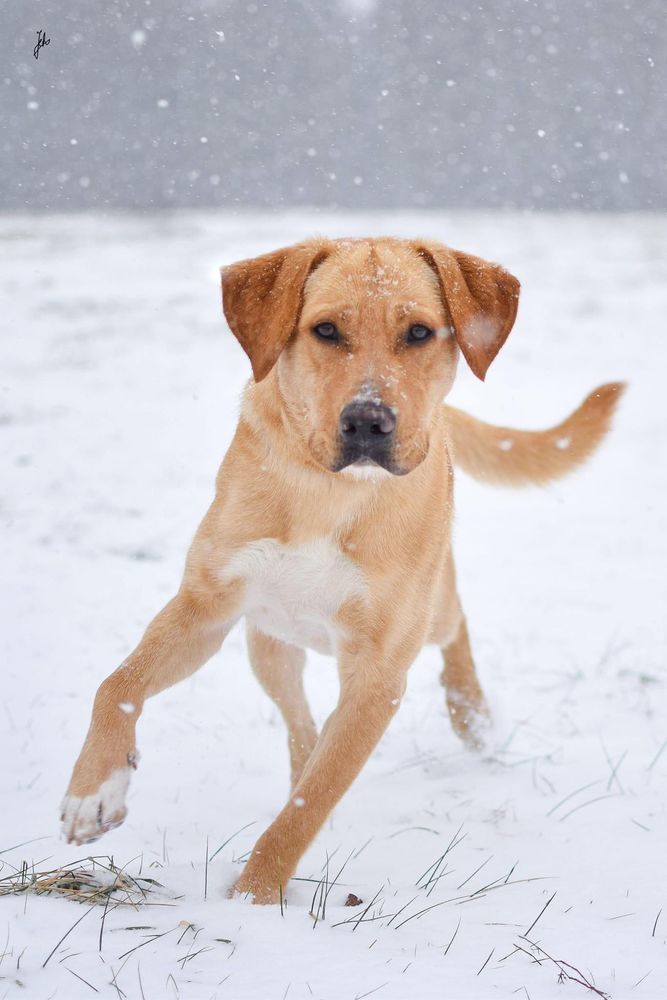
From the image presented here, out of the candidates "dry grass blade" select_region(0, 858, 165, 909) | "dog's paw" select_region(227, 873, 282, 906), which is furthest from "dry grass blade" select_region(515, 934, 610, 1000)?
"dry grass blade" select_region(0, 858, 165, 909)

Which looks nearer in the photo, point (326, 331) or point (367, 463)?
point (367, 463)

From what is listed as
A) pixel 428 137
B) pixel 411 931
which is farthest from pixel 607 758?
pixel 428 137

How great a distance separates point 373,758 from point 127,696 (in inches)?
68.1

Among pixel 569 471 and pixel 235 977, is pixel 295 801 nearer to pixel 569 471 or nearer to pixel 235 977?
pixel 235 977

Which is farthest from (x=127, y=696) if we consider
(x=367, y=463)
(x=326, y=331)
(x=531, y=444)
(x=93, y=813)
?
(x=531, y=444)

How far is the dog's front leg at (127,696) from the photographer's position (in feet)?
9.16

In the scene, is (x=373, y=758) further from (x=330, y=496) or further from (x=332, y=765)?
(x=330, y=496)

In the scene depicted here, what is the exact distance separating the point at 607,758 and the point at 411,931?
5.80 feet

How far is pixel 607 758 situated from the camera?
3.89 m

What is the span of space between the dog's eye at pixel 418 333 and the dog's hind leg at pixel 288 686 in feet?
4.66

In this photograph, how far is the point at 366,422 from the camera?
2.84 metres

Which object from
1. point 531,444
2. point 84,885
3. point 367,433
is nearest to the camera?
point 84,885

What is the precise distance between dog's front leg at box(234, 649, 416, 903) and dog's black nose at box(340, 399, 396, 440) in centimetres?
72

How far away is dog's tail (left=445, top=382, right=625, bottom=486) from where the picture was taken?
4449mm
